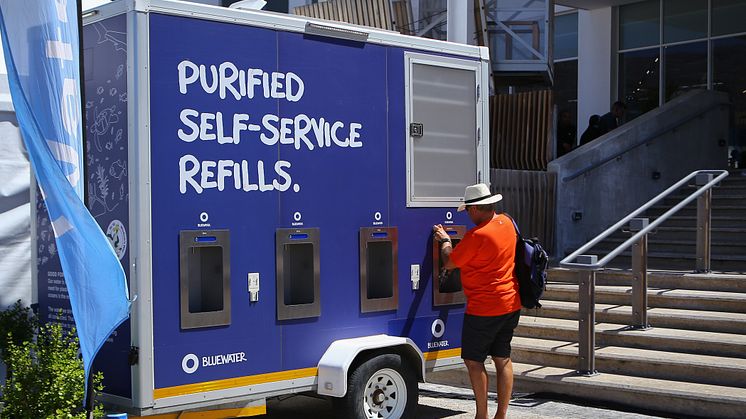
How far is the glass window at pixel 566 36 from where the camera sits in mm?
19625

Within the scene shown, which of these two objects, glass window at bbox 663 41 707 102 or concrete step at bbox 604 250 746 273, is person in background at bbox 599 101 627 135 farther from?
concrete step at bbox 604 250 746 273

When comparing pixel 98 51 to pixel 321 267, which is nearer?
pixel 98 51

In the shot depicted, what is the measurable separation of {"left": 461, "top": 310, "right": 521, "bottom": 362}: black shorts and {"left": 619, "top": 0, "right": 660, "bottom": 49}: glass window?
40.6 feet

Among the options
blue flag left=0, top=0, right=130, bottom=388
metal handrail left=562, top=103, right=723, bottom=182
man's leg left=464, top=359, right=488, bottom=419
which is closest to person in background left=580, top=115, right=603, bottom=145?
metal handrail left=562, top=103, right=723, bottom=182

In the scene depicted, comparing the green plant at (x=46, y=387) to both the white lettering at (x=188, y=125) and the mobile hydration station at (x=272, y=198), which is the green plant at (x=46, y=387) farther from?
the white lettering at (x=188, y=125)

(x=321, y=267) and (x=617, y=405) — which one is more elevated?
(x=321, y=267)

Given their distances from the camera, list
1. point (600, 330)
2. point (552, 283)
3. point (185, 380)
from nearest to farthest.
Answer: point (185, 380) → point (600, 330) → point (552, 283)

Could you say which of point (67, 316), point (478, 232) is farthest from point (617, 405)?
point (67, 316)

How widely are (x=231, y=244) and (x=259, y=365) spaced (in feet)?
2.83

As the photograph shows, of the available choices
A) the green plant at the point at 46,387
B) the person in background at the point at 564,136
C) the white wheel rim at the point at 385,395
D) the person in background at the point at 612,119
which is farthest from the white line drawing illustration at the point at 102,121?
the person in background at the point at 612,119

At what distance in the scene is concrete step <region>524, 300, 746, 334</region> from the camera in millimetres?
9383

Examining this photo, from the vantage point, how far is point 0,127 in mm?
8727

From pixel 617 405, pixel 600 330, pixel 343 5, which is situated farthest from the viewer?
pixel 343 5

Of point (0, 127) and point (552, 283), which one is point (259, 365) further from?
point (552, 283)
